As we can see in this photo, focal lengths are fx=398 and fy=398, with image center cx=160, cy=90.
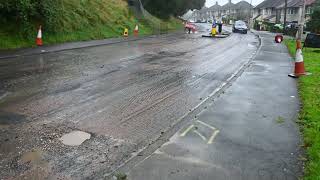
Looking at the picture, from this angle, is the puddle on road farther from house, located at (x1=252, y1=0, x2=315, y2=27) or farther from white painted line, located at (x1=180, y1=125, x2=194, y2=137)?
house, located at (x1=252, y1=0, x2=315, y2=27)

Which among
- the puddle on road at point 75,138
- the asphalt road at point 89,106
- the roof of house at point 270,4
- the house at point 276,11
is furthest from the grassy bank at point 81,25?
the roof of house at point 270,4

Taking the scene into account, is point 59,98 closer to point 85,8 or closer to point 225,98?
point 225,98

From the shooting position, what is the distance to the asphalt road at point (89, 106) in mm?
5543

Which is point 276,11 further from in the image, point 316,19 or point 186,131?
point 186,131

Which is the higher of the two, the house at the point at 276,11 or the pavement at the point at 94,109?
the house at the point at 276,11

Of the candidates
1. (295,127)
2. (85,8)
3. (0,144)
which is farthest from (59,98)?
(85,8)

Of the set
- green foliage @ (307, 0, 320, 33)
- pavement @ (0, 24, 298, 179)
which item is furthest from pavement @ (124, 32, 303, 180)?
green foliage @ (307, 0, 320, 33)

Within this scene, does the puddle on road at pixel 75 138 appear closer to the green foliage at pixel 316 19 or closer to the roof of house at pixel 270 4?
the green foliage at pixel 316 19

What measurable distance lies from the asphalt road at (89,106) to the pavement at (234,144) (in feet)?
1.55

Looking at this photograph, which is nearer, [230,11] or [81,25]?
[81,25]

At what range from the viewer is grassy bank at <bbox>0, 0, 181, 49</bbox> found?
64.3ft

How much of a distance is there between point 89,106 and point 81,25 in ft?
61.3

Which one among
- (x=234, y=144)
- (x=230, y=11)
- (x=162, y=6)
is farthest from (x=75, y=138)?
(x=230, y=11)

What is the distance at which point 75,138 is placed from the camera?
21.0ft
